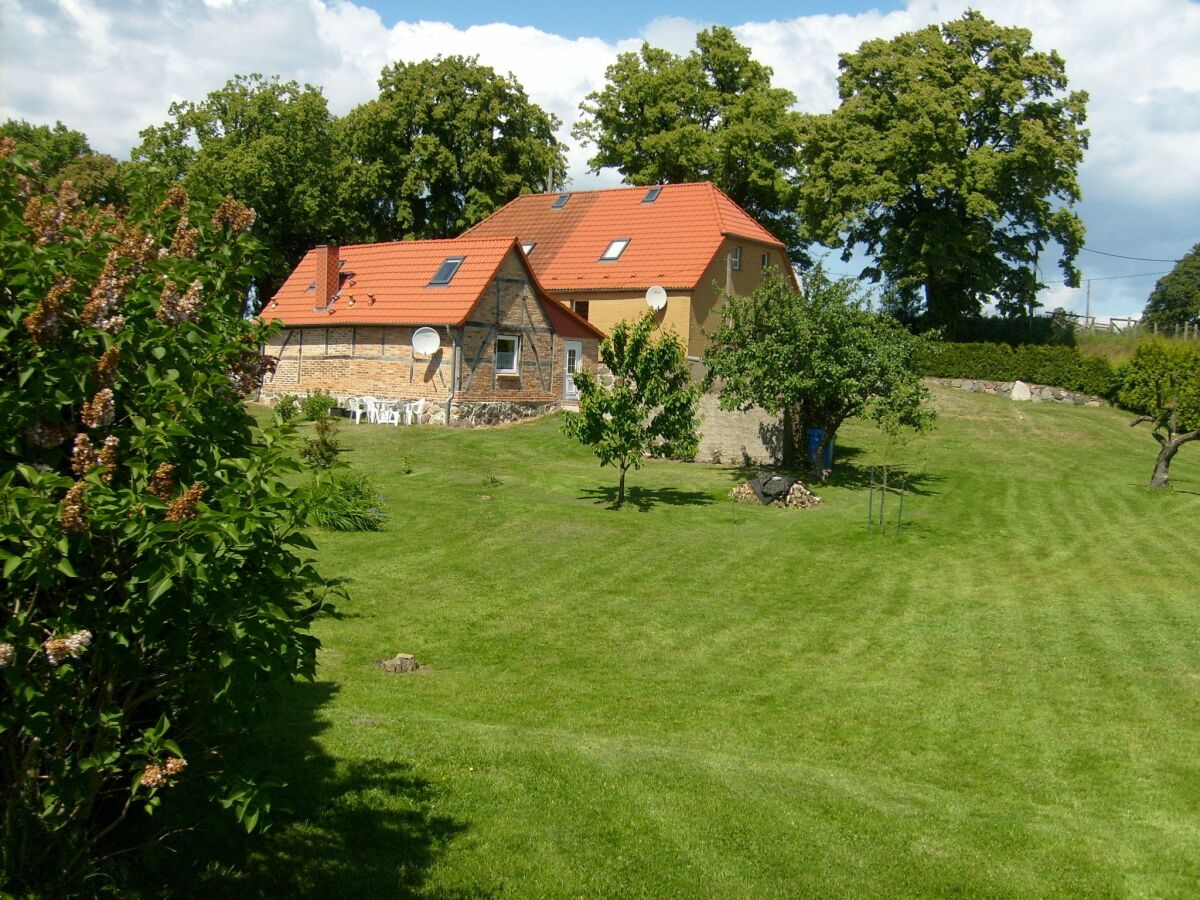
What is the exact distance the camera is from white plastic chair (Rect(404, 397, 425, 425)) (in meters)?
35.4

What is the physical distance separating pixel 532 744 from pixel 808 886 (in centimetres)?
316

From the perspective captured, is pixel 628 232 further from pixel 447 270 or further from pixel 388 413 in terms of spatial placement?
pixel 388 413

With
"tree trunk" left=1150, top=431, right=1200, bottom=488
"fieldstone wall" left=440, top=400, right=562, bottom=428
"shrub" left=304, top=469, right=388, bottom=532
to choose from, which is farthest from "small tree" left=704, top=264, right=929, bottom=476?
"shrub" left=304, top=469, right=388, bottom=532

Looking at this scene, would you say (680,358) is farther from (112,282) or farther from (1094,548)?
(112,282)

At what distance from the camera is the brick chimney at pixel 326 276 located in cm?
3838

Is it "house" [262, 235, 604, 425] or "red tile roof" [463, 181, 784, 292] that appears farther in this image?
"red tile roof" [463, 181, 784, 292]

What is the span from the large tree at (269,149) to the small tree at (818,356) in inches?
1066

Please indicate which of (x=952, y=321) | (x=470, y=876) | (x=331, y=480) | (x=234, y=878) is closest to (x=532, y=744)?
(x=470, y=876)

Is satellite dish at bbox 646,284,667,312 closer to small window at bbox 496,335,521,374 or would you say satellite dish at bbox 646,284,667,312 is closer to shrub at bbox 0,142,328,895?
small window at bbox 496,335,521,374

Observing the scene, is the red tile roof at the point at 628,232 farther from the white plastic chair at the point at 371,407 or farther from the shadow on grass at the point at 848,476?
the shadow on grass at the point at 848,476

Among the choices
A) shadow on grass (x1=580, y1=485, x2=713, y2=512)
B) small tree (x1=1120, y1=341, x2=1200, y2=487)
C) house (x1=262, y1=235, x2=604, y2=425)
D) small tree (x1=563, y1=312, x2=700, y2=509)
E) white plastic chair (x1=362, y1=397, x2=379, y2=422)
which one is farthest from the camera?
white plastic chair (x1=362, y1=397, x2=379, y2=422)

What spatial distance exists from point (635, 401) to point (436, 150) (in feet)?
101

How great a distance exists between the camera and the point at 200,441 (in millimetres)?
4941

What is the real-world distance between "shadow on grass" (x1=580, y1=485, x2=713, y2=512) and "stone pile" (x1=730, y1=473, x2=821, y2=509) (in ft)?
3.09
